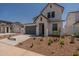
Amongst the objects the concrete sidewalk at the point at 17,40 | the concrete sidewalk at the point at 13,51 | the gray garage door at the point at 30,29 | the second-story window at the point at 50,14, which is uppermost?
the second-story window at the point at 50,14

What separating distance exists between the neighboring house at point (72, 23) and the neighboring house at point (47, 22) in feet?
0.77

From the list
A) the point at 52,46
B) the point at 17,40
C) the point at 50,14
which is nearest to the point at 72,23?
the point at 50,14

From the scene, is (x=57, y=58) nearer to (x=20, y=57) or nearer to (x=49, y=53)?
(x=49, y=53)

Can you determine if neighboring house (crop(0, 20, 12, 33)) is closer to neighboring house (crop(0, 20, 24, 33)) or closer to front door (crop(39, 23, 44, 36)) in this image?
neighboring house (crop(0, 20, 24, 33))

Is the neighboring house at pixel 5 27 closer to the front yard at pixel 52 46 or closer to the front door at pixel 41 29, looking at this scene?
the front yard at pixel 52 46

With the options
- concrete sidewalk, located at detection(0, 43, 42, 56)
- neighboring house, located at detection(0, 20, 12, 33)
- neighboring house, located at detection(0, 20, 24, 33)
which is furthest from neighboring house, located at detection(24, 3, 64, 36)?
concrete sidewalk, located at detection(0, 43, 42, 56)

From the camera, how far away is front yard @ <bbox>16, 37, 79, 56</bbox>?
507 centimetres

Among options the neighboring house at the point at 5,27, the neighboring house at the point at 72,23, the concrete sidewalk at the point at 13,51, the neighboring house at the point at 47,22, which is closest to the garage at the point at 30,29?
the neighboring house at the point at 47,22

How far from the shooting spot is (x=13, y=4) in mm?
5352

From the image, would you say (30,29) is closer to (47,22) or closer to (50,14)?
(47,22)

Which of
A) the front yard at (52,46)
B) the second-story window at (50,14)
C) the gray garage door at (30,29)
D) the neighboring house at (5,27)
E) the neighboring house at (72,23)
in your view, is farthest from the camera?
the second-story window at (50,14)

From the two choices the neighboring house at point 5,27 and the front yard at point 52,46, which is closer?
the front yard at point 52,46

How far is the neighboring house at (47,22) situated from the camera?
18.4ft

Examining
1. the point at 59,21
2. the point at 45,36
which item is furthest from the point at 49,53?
the point at 59,21
